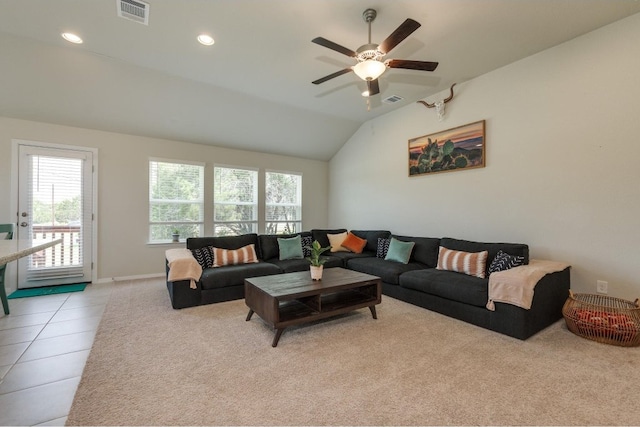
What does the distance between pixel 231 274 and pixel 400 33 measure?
3.16m

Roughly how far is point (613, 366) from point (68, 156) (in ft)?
22.3

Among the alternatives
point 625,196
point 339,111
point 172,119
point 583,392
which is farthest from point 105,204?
point 625,196

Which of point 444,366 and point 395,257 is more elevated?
point 395,257

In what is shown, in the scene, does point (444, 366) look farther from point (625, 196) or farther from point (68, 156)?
point (68, 156)

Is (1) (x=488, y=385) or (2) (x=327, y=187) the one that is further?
(2) (x=327, y=187)

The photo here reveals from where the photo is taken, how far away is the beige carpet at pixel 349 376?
1642mm

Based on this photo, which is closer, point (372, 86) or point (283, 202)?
point (372, 86)

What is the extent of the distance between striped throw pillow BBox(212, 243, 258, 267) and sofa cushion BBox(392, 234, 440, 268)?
2435mm

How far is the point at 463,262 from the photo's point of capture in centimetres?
352

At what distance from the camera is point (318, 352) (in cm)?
237

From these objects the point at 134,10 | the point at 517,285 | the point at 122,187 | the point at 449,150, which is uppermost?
the point at 134,10

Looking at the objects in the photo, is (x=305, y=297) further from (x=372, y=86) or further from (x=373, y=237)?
(x=373, y=237)

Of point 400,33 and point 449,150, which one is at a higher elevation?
point 400,33

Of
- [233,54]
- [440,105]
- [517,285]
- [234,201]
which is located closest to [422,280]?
[517,285]
